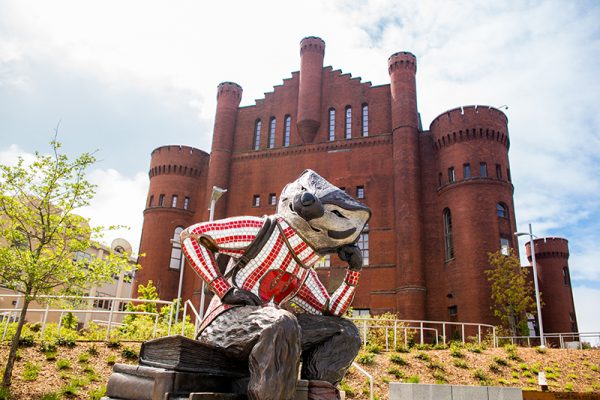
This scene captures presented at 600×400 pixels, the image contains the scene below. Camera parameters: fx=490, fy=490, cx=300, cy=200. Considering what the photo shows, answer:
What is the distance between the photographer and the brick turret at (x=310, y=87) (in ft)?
108

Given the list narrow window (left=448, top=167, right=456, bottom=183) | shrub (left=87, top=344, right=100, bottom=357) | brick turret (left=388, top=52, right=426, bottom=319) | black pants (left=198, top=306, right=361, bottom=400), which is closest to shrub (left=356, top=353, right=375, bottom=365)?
shrub (left=87, top=344, right=100, bottom=357)

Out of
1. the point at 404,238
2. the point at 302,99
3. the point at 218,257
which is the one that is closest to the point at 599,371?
→ the point at 404,238

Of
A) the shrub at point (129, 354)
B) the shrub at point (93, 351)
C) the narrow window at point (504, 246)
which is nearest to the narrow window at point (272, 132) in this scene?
the narrow window at point (504, 246)

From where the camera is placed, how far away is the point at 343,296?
4270 millimetres

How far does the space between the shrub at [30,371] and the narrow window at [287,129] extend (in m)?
25.2

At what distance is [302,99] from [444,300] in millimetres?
16017

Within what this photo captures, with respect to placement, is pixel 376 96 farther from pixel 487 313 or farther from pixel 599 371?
pixel 599 371

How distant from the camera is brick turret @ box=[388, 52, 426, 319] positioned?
26750mm

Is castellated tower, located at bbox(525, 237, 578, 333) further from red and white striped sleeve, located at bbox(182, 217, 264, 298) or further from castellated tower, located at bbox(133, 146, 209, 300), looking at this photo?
red and white striped sleeve, located at bbox(182, 217, 264, 298)

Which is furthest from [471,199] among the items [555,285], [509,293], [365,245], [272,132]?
[272,132]

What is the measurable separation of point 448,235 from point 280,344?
26792 millimetres

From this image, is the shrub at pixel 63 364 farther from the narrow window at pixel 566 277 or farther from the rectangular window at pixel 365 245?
the narrow window at pixel 566 277

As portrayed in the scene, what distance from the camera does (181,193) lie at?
35062 mm

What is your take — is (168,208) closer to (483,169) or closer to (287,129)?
(287,129)
